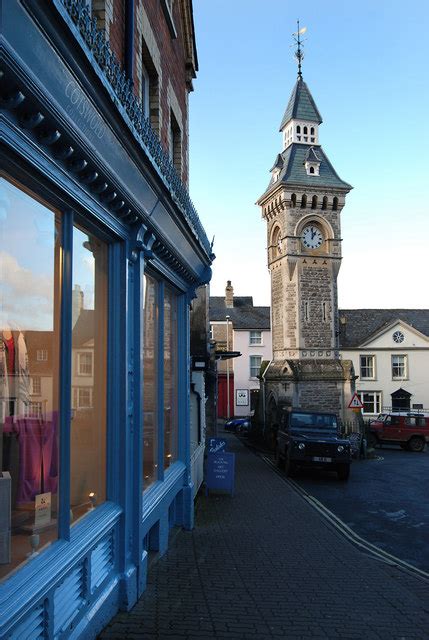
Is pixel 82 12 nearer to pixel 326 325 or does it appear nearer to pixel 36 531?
pixel 36 531

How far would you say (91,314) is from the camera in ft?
16.5

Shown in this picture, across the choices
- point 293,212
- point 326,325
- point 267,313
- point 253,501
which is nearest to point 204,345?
point 253,501

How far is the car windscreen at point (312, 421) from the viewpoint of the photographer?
1853 cm

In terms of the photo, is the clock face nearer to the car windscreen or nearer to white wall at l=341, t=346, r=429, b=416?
white wall at l=341, t=346, r=429, b=416

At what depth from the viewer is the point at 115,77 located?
427cm

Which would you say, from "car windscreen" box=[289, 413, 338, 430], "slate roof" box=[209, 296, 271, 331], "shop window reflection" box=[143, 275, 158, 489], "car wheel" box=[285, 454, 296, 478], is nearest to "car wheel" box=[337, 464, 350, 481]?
"car wheel" box=[285, 454, 296, 478]

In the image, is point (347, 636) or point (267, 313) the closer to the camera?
point (347, 636)

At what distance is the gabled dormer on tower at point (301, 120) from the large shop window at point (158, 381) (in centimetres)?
2946

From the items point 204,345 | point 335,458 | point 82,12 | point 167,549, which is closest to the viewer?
point 82,12

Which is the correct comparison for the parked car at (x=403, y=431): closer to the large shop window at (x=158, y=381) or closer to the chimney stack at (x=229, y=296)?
the large shop window at (x=158, y=381)

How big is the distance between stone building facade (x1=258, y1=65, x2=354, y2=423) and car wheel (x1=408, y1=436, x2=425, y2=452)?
10.8ft

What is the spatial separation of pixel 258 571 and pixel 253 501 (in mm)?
5518

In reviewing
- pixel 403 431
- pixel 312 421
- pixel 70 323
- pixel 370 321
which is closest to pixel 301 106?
pixel 370 321

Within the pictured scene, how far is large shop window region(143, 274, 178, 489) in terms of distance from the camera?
671 cm
